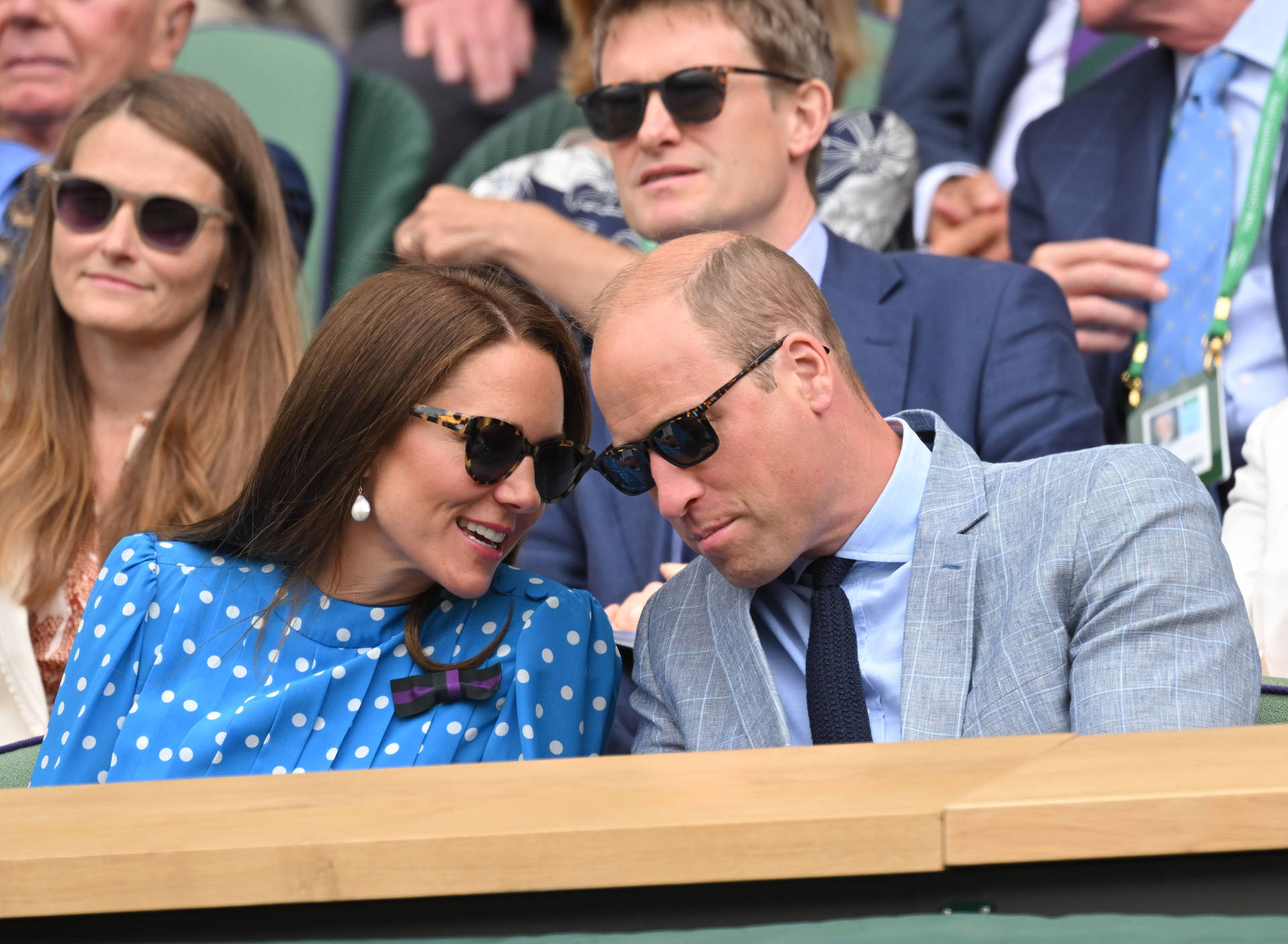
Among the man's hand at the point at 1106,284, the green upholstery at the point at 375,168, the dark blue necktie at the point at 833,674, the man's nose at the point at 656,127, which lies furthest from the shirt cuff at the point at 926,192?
the dark blue necktie at the point at 833,674

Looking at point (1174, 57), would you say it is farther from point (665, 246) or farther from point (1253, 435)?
point (665, 246)

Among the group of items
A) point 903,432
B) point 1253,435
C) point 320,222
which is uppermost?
point 903,432

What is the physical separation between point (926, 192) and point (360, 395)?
2.00 metres

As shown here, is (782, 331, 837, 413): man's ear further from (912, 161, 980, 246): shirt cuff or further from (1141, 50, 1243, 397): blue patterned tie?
(912, 161, 980, 246): shirt cuff

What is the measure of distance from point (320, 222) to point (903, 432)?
2.31m

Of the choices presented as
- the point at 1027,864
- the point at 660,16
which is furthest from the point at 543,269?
the point at 1027,864

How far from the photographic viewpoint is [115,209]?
2.70m

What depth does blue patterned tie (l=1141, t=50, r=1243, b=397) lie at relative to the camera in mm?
2916

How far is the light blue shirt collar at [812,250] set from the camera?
266cm

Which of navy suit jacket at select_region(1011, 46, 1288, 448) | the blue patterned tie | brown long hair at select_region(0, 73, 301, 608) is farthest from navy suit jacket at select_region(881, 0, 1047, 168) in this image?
brown long hair at select_region(0, 73, 301, 608)

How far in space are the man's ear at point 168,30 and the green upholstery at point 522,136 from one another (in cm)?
77

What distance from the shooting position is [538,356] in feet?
6.31

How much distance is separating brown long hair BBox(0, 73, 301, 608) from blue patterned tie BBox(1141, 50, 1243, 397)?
170cm

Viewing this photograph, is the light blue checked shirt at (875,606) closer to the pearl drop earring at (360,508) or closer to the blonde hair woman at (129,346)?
the pearl drop earring at (360,508)
